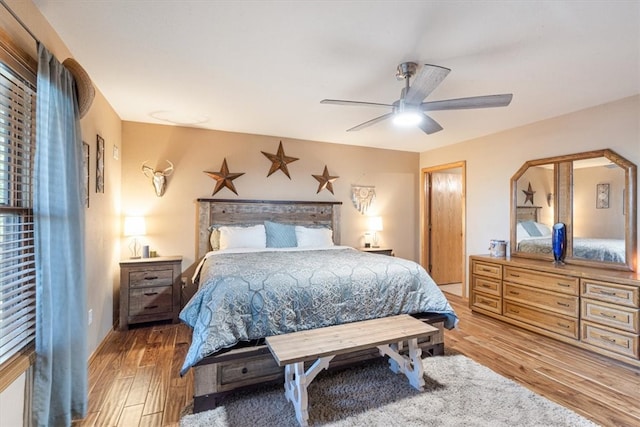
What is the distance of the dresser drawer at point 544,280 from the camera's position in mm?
2943

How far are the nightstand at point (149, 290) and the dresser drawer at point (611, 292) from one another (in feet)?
13.9

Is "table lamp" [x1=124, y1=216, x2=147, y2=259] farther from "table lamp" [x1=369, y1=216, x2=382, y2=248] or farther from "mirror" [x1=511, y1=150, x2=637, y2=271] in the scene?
"mirror" [x1=511, y1=150, x2=637, y2=271]

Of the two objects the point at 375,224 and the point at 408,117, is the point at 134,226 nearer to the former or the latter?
the point at 408,117

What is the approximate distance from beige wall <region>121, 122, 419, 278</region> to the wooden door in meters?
0.24

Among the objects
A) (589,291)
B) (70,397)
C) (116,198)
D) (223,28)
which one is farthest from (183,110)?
(589,291)

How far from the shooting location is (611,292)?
8.77 feet

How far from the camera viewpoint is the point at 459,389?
2.19 meters

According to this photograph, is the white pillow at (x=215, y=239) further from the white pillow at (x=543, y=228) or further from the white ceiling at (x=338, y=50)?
the white pillow at (x=543, y=228)

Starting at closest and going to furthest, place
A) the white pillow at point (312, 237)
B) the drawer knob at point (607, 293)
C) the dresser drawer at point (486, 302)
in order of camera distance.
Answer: the drawer knob at point (607, 293), the dresser drawer at point (486, 302), the white pillow at point (312, 237)

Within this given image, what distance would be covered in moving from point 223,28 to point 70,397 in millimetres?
2351

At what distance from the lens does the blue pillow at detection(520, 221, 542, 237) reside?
364 cm

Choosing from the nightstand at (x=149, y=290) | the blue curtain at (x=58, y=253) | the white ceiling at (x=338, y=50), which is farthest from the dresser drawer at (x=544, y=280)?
the blue curtain at (x=58, y=253)

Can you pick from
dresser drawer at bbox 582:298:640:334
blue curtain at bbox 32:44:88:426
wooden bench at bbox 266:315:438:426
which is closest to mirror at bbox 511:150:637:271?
dresser drawer at bbox 582:298:640:334

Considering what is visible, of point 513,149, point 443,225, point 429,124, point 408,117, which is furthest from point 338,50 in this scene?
point 443,225
